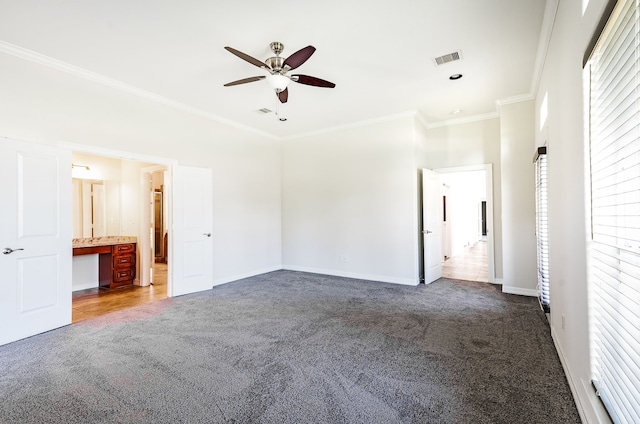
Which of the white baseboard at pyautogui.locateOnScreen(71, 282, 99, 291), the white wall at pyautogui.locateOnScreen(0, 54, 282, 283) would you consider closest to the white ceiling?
the white wall at pyautogui.locateOnScreen(0, 54, 282, 283)

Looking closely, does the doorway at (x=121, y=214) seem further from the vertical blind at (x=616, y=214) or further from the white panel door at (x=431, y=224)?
the vertical blind at (x=616, y=214)

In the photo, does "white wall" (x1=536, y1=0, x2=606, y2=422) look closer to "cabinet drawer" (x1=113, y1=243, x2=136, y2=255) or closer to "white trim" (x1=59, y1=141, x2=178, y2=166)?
"white trim" (x1=59, y1=141, x2=178, y2=166)

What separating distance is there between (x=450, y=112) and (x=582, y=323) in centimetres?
412

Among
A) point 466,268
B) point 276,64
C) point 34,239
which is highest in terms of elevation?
point 276,64

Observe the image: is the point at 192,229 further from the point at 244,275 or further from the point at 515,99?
the point at 515,99

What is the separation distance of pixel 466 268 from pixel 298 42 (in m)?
6.01

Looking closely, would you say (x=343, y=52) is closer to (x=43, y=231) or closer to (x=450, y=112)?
(x=450, y=112)

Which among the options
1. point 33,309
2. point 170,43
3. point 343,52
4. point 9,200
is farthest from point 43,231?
point 343,52

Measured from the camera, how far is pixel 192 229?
4934 mm

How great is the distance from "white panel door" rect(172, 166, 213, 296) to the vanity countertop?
148 cm

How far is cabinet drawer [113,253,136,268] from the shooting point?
17.6 ft

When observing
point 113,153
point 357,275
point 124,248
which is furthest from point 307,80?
point 124,248

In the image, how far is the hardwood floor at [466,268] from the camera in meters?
5.90

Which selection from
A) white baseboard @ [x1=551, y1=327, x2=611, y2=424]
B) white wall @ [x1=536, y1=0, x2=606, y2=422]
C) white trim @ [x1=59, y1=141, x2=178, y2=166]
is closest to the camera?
white baseboard @ [x1=551, y1=327, x2=611, y2=424]
